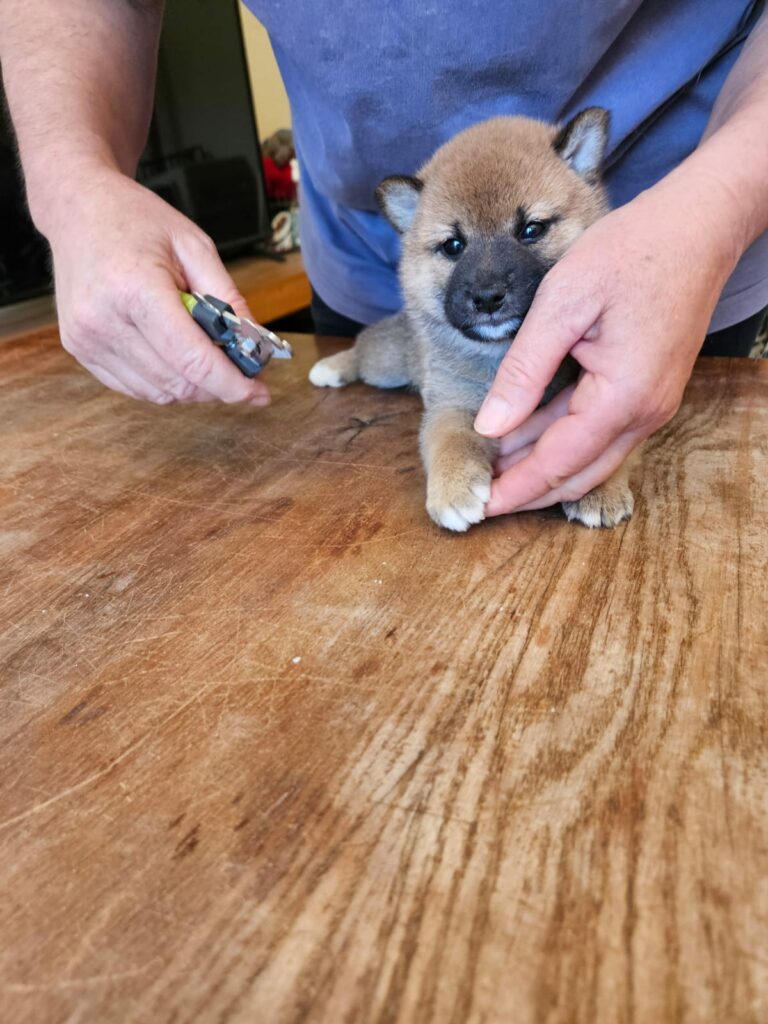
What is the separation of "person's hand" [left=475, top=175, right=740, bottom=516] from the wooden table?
12cm

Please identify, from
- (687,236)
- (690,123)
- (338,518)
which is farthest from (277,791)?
(690,123)

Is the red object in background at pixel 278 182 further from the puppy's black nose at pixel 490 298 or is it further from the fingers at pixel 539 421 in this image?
the fingers at pixel 539 421

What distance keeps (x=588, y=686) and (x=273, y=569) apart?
397mm

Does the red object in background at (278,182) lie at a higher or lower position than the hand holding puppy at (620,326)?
lower

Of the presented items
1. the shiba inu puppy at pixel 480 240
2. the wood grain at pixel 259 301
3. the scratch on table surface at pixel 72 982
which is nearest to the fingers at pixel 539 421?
the shiba inu puppy at pixel 480 240

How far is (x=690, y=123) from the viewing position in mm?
1263

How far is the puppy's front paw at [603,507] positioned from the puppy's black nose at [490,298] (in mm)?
341

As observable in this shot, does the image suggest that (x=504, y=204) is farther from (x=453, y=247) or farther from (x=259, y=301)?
(x=259, y=301)

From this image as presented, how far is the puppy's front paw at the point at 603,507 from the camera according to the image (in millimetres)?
920

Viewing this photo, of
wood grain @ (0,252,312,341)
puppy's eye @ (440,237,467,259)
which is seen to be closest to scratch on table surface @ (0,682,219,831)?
puppy's eye @ (440,237,467,259)

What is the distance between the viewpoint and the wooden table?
1.49 feet

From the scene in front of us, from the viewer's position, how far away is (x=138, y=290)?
98 centimetres

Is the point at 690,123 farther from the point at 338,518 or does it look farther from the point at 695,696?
the point at 695,696

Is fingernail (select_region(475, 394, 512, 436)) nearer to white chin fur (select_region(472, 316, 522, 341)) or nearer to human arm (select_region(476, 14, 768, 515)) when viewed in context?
human arm (select_region(476, 14, 768, 515))
